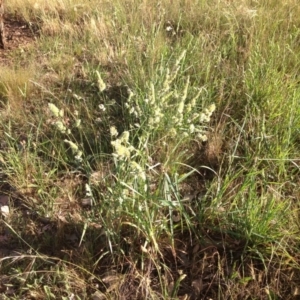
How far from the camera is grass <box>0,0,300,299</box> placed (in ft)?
6.24

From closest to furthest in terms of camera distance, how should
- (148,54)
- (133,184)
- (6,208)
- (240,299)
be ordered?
(240,299) → (133,184) → (6,208) → (148,54)

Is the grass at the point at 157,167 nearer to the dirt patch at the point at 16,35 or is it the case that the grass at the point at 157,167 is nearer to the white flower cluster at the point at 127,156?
the white flower cluster at the point at 127,156

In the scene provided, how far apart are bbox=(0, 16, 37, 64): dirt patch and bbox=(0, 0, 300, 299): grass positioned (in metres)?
0.23

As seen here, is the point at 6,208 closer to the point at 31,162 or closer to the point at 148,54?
the point at 31,162

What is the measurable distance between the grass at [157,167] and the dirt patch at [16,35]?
0.23 metres

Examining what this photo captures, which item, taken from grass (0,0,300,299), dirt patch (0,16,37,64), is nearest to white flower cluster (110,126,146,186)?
grass (0,0,300,299)

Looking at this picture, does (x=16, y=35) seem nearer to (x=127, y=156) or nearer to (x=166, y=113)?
(x=166, y=113)

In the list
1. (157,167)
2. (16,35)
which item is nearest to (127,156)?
(157,167)

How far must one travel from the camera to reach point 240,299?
71.7 inches

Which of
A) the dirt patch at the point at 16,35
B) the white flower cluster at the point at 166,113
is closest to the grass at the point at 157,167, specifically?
the white flower cluster at the point at 166,113

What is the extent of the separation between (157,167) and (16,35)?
257 centimetres

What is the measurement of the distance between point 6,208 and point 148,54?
5.27ft

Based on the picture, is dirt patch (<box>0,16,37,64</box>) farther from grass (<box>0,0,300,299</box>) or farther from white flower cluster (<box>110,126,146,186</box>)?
white flower cluster (<box>110,126,146,186</box>)

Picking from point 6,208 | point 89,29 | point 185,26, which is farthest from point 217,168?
point 89,29
